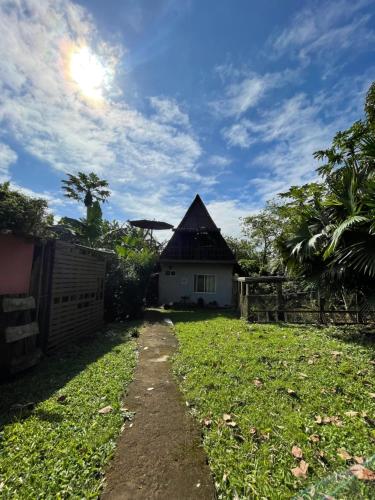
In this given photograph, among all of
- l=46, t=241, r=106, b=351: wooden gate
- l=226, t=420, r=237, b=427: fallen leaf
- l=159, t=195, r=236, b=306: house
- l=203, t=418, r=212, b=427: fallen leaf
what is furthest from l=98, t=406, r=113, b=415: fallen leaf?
l=159, t=195, r=236, b=306: house

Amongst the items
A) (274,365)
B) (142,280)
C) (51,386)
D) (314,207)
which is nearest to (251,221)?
(142,280)

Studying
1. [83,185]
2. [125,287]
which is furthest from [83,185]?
[125,287]

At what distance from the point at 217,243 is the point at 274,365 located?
11905 millimetres

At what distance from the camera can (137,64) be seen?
6.46 m

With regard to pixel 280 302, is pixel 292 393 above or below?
below

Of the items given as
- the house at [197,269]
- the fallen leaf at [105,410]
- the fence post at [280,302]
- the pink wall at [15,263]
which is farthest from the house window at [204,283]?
the fallen leaf at [105,410]

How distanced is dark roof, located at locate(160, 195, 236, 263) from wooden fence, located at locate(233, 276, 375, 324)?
5947 mm

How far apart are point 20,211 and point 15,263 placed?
3.37ft

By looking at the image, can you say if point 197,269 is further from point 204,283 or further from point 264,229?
point 264,229

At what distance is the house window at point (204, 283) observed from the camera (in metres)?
16.1

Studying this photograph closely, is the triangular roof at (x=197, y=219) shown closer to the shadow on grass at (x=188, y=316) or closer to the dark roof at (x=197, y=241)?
the dark roof at (x=197, y=241)

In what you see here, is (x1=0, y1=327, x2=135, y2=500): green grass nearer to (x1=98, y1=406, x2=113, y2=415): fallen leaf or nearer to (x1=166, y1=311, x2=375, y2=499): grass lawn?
(x1=98, y1=406, x2=113, y2=415): fallen leaf

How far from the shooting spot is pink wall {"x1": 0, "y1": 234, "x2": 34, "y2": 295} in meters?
4.37

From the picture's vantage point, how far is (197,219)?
17359mm
